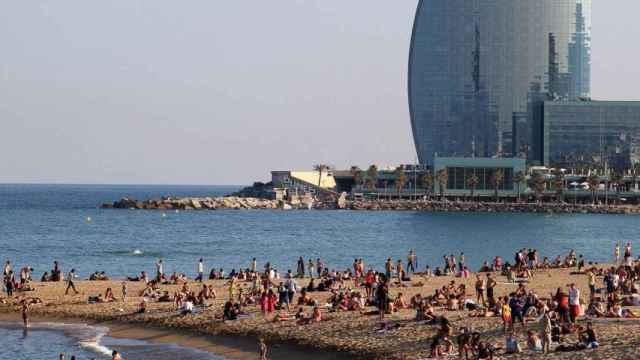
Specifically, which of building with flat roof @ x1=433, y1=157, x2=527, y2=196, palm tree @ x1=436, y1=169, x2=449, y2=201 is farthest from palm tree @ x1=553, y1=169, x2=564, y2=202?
palm tree @ x1=436, y1=169, x2=449, y2=201

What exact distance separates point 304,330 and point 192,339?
11.4 feet

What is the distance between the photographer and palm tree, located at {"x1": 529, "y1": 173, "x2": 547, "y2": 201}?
7333 inches

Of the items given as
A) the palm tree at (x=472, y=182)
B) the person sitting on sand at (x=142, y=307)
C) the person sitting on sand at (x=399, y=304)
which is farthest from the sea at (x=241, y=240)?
the palm tree at (x=472, y=182)

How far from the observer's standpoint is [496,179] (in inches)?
7402

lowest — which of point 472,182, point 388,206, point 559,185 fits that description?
point 388,206

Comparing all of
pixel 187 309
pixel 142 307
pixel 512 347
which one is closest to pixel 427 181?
pixel 142 307

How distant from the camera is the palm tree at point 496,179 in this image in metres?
188

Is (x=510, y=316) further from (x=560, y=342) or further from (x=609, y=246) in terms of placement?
(x=609, y=246)

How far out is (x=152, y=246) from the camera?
9294 cm

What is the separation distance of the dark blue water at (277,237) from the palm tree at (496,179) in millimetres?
20842

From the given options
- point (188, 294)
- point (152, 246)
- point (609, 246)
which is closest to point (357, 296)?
point (188, 294)

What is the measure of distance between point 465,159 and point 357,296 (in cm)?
15524

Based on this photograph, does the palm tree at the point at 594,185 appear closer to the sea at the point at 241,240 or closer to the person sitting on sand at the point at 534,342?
the sea at the point at 241,240

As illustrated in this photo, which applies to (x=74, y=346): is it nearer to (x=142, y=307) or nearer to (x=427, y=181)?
(x=142, y=307)
